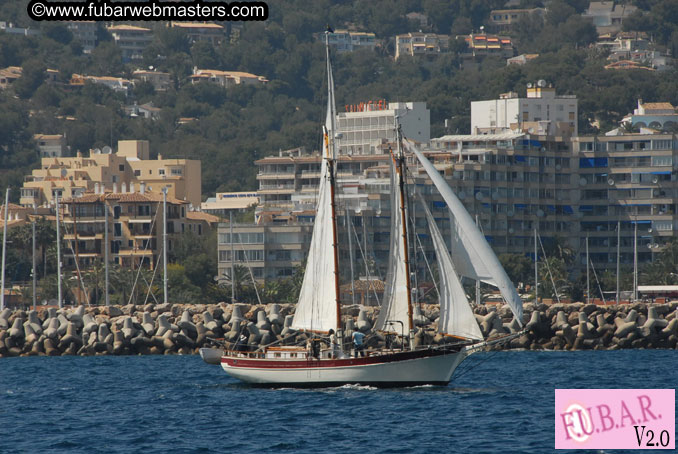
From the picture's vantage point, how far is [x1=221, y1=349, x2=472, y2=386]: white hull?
5441 centimetres

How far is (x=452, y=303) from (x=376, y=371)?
352 cm

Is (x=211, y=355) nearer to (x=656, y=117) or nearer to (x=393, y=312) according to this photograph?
(x=393, y=312)

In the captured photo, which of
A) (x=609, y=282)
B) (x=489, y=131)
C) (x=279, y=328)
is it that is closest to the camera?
(x=279, y=328)

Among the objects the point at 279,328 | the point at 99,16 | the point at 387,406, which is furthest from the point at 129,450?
the point at 279,328

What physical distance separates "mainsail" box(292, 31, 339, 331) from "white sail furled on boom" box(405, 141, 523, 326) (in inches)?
224

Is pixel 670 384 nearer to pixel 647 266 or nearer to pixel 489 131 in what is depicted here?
pixel 647 266

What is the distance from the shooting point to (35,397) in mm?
57125

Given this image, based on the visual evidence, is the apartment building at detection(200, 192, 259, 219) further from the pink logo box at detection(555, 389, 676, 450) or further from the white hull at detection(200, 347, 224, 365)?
the pink logo box at detection(555, 389, 676, 450)

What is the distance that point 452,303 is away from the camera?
5416 cm

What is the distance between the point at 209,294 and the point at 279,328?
1643 inches

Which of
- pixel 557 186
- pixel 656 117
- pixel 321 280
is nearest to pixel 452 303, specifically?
pixel 321 280

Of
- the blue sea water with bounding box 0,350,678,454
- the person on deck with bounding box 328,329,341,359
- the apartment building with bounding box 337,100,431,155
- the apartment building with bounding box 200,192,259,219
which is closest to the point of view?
the blue sea water with bounding box 0,350,678,454

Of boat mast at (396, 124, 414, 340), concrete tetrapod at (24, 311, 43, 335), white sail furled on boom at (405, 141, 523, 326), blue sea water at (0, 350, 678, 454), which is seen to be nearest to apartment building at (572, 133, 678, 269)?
concrete tetrapod at (24, 311, 43, 335)

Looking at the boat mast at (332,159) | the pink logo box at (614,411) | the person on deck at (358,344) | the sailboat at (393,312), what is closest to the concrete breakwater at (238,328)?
the sailboat at (393,312)
